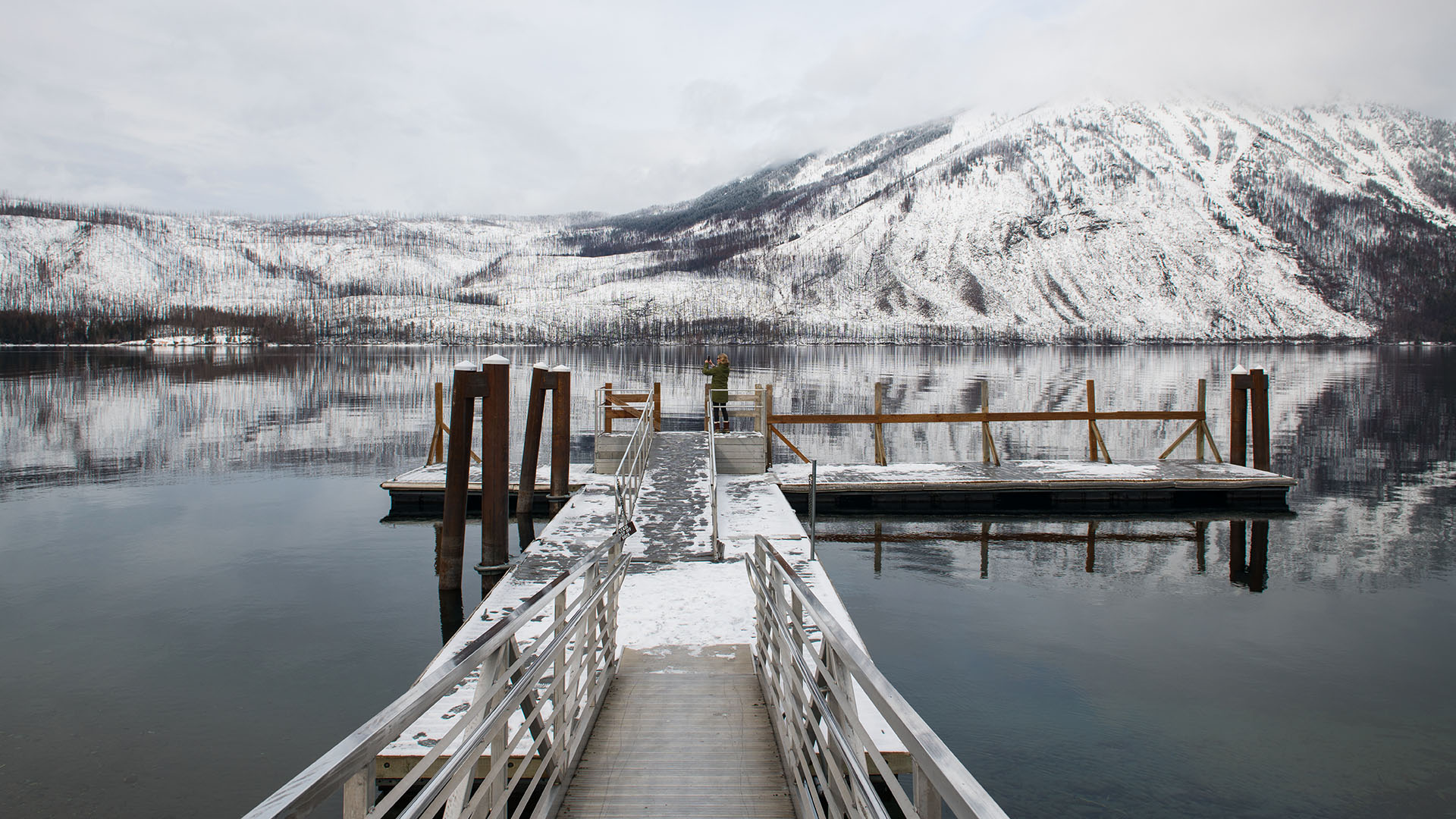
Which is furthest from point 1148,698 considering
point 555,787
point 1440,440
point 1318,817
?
point 1440,440

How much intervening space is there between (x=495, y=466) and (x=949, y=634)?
8326 mm

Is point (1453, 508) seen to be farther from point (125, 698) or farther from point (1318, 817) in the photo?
point (125, 698)

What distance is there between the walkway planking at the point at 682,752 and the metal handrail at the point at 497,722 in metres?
0.17

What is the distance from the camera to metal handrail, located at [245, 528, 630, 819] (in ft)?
8.02

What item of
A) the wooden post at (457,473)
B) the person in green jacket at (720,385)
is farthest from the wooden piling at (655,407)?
the wooden post at (457,473)

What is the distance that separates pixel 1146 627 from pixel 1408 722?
3.76 metres

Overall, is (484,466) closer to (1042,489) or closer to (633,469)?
(633,469)

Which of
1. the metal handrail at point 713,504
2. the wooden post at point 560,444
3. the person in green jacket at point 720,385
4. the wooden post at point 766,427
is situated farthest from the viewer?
the person in green jacket at point 720,385

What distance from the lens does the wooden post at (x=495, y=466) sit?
14.3 metres

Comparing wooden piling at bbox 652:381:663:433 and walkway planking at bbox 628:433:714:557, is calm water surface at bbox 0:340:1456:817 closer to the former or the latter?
walkway planking at bbox 628:433:714:557

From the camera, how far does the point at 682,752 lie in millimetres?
5762

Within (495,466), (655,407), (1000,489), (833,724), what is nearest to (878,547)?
(1000,489)

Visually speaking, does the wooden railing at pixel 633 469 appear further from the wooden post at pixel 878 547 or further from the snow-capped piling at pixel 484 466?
the wooden post at pixel 878 547

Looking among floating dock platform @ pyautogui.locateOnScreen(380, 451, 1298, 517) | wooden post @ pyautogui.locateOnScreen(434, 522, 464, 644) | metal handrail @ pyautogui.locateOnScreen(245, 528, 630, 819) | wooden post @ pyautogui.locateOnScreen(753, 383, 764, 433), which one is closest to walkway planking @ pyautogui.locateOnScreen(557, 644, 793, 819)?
metal handrail @ pyautogui.locateOnScreen(245, 528, 630, 819)
